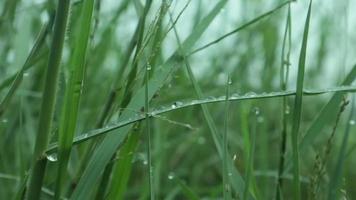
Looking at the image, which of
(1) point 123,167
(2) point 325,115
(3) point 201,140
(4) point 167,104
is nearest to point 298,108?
(2) point 325,115

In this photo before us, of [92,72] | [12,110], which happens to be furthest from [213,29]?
[12,110]

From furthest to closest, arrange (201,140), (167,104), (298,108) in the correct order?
(201,140) < (167,104) < (298,108)

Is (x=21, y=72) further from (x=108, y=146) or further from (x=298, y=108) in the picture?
(x=298, y=108)

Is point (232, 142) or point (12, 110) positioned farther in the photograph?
point (232, 142)

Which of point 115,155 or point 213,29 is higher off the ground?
point 213,29

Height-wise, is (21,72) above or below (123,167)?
above

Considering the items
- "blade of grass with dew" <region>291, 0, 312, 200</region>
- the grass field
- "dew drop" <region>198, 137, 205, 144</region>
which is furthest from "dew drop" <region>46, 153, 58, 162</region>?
"dew drop" <region>198, 137, 205, 144</region>

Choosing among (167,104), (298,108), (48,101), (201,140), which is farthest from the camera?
(201,140)

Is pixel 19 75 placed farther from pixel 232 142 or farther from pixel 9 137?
pixel 232 142
